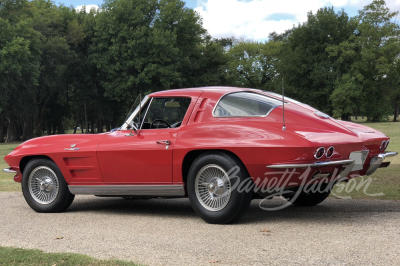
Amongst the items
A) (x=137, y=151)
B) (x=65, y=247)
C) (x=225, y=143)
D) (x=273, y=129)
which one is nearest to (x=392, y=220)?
(x=273, y=129)

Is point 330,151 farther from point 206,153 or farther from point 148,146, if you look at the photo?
point 148,146

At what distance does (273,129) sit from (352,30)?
177ft

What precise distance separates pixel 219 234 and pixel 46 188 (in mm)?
3239

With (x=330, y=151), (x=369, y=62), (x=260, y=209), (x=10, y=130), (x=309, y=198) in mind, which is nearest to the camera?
(x=330, y=151)

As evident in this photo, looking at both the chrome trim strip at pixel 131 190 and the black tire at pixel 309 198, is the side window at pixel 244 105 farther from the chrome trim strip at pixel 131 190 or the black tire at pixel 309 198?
the black tire at pixel 309 198

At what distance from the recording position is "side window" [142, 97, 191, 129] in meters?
6.62

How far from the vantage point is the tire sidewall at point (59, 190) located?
24.1 ft

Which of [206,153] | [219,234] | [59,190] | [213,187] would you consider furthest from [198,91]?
[59,190]

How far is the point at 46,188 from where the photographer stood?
7477 mm

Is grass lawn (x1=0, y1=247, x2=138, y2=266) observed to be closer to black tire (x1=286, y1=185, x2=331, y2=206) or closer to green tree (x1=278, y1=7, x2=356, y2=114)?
black tire (x1=286, y1=185, x2=331, y2=206)

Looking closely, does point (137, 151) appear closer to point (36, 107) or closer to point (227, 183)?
point (227, 183)

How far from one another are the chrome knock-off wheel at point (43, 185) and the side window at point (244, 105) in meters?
2.85

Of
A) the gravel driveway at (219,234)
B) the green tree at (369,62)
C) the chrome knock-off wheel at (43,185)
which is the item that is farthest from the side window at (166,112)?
the green tree at (369,62)

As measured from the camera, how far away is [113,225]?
→ 6.27m
